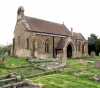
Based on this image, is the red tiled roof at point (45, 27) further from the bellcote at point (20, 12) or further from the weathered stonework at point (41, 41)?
the bellcote at point (20, 12)

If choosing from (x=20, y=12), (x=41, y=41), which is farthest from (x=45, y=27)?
(x=20, y=12)

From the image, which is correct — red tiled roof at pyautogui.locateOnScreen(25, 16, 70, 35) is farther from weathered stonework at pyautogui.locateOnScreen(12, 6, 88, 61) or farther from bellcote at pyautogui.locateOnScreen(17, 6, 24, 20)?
bellcote at pyautogui.locateOnScreen(17, 6, 24, 20)

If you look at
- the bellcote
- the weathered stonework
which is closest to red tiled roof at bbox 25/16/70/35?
the weathered stonework

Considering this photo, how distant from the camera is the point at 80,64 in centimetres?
2816

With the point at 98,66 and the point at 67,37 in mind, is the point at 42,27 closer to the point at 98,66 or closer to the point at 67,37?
the point at 67,37

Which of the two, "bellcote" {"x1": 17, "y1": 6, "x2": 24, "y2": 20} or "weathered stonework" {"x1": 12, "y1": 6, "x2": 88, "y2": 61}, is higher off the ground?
"bellcote" {"x1": 17, "y1": 6, "x2": 24, "y2": 20}

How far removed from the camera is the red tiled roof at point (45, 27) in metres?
40.7

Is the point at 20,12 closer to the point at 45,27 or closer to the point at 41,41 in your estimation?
the point at 45,27

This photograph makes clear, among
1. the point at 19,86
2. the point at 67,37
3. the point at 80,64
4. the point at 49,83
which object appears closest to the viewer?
the point at 19,86

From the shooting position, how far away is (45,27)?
43.5 meters

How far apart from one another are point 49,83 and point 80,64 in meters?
13.8

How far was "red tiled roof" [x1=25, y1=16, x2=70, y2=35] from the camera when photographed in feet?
134

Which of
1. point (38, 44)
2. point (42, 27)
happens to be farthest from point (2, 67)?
point (42, 27)

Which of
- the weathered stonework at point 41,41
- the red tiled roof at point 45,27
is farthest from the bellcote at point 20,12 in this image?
the red tiled roof at point 45,27
